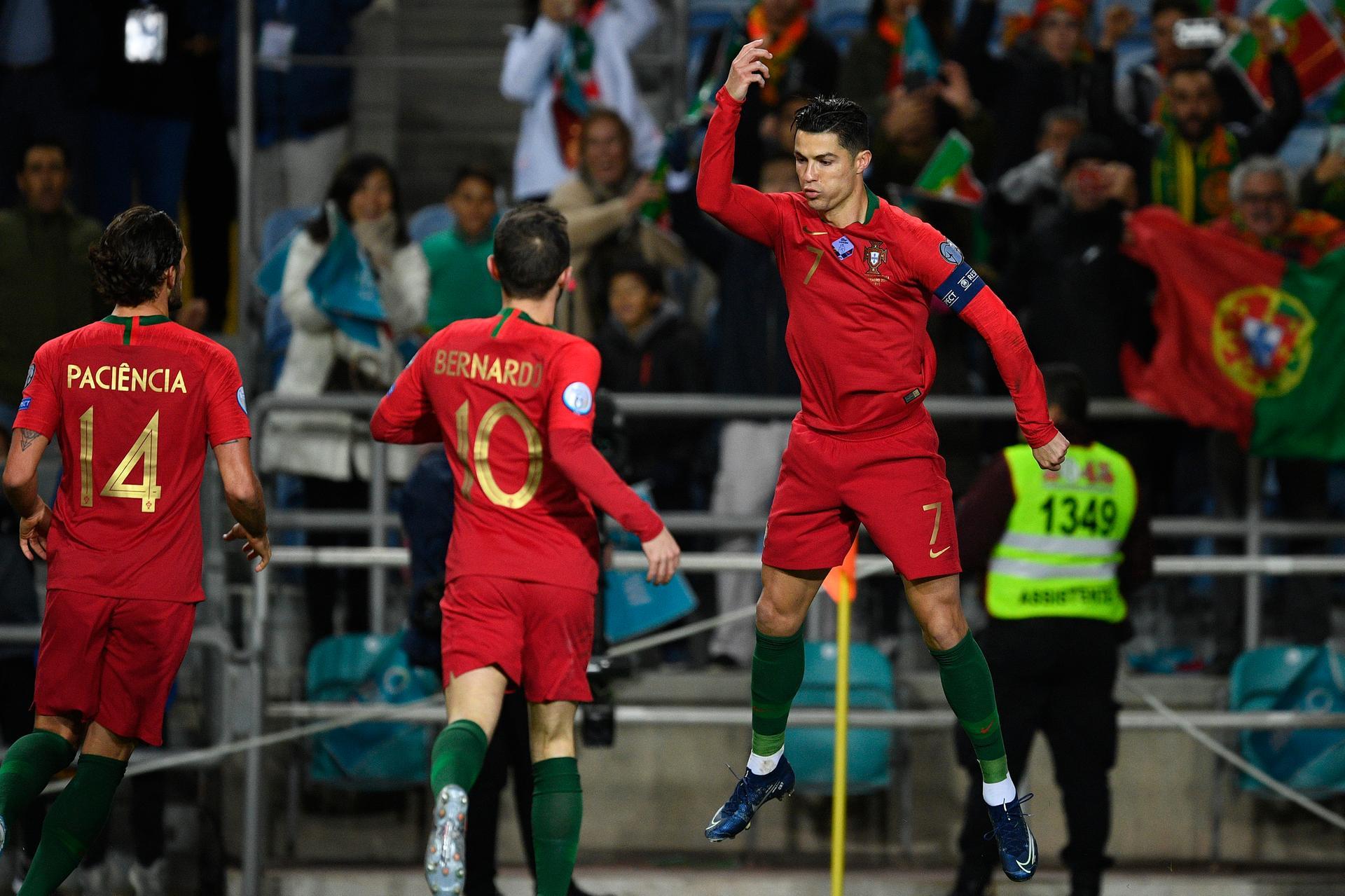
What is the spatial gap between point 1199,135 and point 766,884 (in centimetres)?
401

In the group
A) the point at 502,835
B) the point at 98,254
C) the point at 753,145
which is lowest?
the point at 502,835

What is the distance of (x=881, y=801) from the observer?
8.31 meters

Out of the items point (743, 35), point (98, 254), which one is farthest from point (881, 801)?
point (98, 254)

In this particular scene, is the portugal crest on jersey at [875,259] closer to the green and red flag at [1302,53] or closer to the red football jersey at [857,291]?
the red football jersey at [857,291]

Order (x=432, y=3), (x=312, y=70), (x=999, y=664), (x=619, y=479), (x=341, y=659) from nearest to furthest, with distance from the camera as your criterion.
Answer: (x=619, y=479), (x=999, y=664), (x=341, y=659), (x=312, y=70), (x=432, y=3)

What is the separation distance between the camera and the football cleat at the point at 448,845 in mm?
4875

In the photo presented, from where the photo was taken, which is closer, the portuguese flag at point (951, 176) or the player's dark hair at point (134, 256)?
the player's dark hair at point (134, 256)

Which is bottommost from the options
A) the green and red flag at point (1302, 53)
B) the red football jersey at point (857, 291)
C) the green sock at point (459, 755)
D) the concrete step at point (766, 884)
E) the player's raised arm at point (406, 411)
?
the concrete step at point (766, 884)

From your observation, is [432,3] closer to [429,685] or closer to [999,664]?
[429,685]

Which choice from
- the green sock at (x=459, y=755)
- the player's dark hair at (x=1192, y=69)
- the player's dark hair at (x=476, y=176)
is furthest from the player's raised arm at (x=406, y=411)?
the player's dark hair at (x=1192, y=69)

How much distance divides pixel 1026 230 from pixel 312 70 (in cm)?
369

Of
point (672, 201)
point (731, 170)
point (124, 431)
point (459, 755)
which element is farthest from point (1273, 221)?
point (124, 431)

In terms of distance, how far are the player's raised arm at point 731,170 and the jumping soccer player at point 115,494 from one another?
149cm

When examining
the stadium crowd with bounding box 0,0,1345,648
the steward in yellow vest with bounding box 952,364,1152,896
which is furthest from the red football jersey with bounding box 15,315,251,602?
the steward in yellow vest with bounding box 952,364,1152,896
